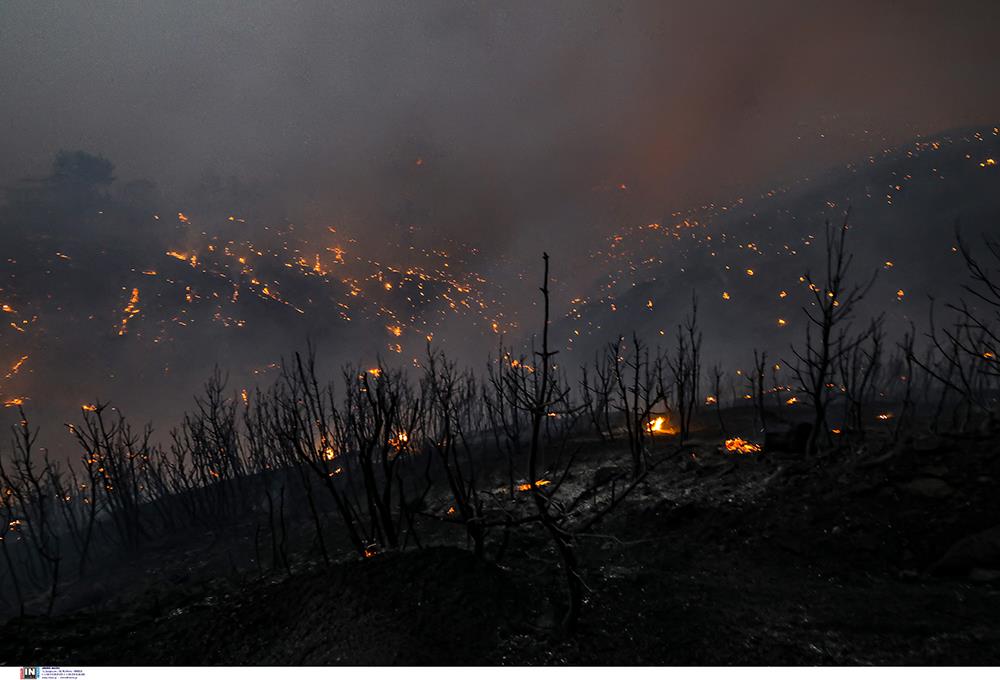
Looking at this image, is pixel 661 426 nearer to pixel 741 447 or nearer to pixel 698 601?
pixel 741 447

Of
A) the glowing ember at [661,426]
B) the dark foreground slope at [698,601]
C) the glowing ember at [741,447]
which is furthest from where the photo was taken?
the glowing ember at [661,426]

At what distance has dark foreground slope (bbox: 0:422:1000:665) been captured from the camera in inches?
206

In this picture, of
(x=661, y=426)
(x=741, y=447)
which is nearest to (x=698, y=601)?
(x=741, y=447)

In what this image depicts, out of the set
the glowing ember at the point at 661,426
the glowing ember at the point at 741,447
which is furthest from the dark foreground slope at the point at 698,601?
Result: the glowing ember at the point at 661,426

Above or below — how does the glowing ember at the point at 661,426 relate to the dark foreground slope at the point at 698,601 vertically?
below

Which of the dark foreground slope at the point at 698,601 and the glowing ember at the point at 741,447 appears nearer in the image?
the dark foreground slope at the point at 698,601

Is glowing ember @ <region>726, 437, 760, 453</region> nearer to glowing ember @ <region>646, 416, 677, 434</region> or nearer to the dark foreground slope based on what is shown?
the dark foreground slope

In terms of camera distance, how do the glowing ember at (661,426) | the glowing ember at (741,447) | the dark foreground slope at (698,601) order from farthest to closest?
the glowing ember at (661,426), the glowing ember at (741,447), the dark foreground slope at (698,601)

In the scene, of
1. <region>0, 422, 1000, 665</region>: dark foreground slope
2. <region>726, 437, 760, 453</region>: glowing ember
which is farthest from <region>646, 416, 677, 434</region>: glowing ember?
<region>0, 422, 1000, 665</region>: dark foreground slope

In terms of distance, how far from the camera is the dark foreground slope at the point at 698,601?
523 cm

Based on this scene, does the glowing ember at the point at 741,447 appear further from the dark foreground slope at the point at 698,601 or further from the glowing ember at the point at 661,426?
the glowing ember at the point at 661,426
